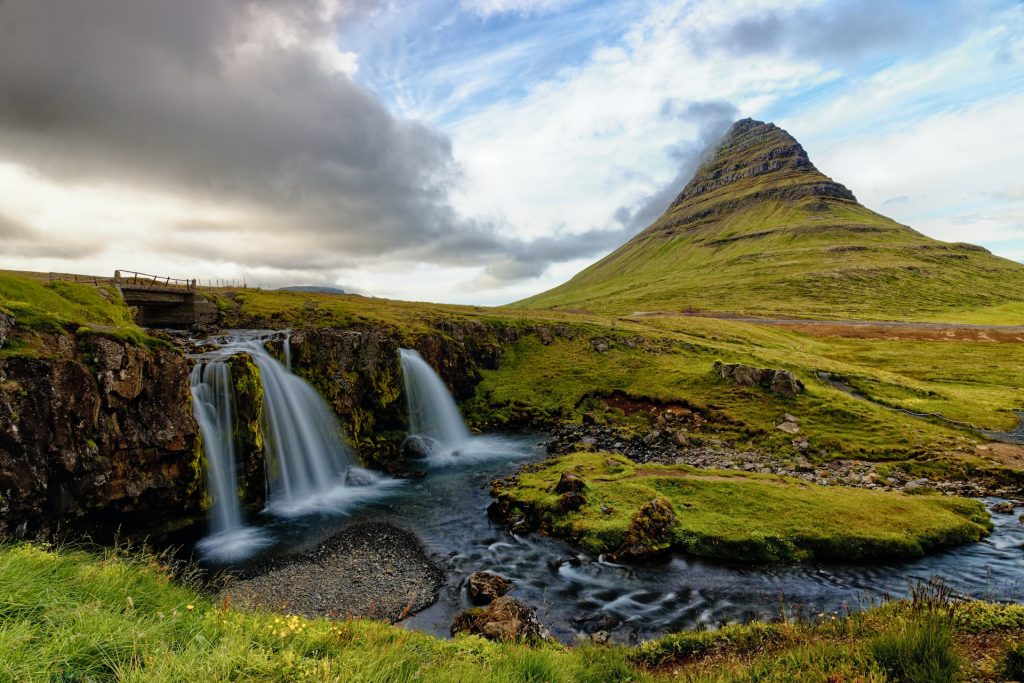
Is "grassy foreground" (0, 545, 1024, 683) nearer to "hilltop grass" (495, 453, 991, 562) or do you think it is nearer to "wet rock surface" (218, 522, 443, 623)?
"wet rock surface" (218, 522, 443, 623)

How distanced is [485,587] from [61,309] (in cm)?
2461

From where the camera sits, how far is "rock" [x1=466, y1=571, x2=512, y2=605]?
Result: 54.0 ft

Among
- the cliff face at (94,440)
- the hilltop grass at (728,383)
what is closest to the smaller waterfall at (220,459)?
the cliff face at (94,440)

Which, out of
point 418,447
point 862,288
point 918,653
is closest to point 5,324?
point 418,447

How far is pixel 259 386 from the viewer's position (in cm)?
2794

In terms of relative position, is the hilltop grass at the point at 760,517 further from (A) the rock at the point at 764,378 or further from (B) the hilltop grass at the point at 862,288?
(B) the hilltop grass at the point at 862,288

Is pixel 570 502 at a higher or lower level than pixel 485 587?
higher

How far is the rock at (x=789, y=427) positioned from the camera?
119 ft

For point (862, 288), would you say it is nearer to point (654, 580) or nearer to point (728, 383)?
point (728, 383)

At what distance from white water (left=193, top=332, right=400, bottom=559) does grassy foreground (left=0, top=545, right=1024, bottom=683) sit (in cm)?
1450

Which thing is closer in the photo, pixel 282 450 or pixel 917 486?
pixel 917 486

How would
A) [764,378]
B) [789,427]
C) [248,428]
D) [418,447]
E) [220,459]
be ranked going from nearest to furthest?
[220,459]
[248,428]
[789,427]
[418,447]
[764,378]

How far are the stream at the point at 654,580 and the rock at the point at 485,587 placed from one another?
1.33 ft

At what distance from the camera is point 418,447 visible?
122 ft
